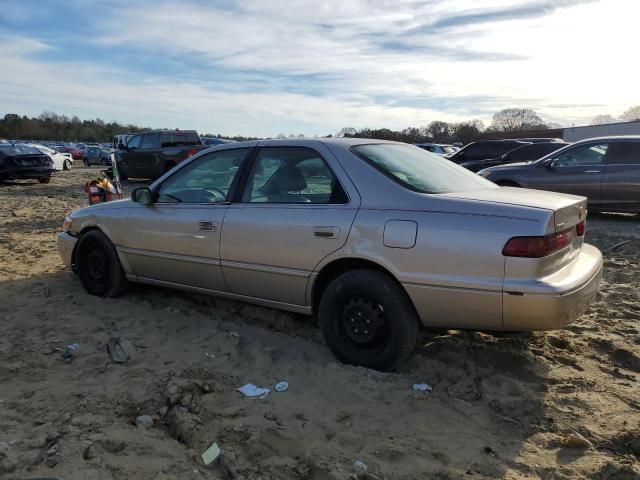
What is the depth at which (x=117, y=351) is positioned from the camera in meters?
3.91

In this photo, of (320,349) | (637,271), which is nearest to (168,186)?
(320,349)

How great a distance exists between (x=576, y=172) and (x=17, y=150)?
1725 centimetres

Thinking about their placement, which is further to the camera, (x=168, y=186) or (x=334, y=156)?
(x=168, y=186)

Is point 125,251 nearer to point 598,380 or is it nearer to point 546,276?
point 546,276

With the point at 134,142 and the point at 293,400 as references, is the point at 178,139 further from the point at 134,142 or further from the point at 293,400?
the point at 293,400

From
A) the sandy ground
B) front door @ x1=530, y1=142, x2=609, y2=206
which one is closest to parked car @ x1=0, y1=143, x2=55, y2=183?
the sandy ground

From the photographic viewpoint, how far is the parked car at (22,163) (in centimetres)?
1778

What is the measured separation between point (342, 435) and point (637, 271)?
15.1ft

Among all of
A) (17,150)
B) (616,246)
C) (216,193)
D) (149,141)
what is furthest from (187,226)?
(17,150)

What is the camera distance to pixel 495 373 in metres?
3.56

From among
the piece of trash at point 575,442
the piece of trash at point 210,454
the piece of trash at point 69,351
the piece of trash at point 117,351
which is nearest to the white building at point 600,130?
the piece of trash at point 575,442

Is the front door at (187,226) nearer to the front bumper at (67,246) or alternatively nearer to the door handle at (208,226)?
the door handle at (208,226)

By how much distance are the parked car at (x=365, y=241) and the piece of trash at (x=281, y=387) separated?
17.6 inches

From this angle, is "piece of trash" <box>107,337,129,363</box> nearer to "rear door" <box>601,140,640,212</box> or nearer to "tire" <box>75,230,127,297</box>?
"tire" <box>75,230,127,297</box>
